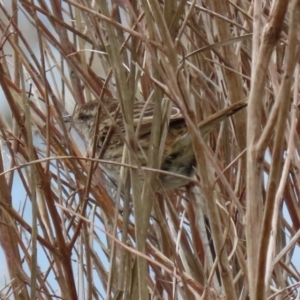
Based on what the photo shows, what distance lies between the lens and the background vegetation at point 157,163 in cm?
149

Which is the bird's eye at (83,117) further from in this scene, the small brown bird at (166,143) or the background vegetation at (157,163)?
the background vegetation at (157,163)

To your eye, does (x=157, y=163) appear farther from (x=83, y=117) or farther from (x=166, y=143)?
(x=83, y=117)

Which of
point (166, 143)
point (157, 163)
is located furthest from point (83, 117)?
point (157, 163)

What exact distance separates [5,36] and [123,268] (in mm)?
921

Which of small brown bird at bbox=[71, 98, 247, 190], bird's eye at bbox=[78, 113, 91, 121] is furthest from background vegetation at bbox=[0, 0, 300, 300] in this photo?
bird's eye at bbox=[78, 113, 91, 121]

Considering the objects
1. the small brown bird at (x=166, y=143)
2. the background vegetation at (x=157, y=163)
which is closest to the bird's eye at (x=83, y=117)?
the small brown bird at (x=166, y=143)

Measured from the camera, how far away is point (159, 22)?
4.58 feet

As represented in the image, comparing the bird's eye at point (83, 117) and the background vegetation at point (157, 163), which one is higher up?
the bird's eye at point (83, 117)

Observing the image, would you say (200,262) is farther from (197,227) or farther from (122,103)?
(122,103)

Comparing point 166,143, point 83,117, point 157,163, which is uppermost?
point 83,117

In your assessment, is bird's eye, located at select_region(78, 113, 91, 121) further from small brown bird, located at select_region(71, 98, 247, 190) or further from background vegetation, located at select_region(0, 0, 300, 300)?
background vegetation, located at select_region(0, 0, 300, 300)

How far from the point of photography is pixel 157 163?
1809 millimetres

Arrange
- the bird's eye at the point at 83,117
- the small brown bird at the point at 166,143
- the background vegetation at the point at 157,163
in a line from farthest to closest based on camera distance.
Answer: the bird's eye at the point at 83,117
the small brown bird at the point at 166,143
the background vegetation at the point at 157,163

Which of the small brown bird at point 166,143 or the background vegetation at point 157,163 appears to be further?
the small brown bird at point 166,143
